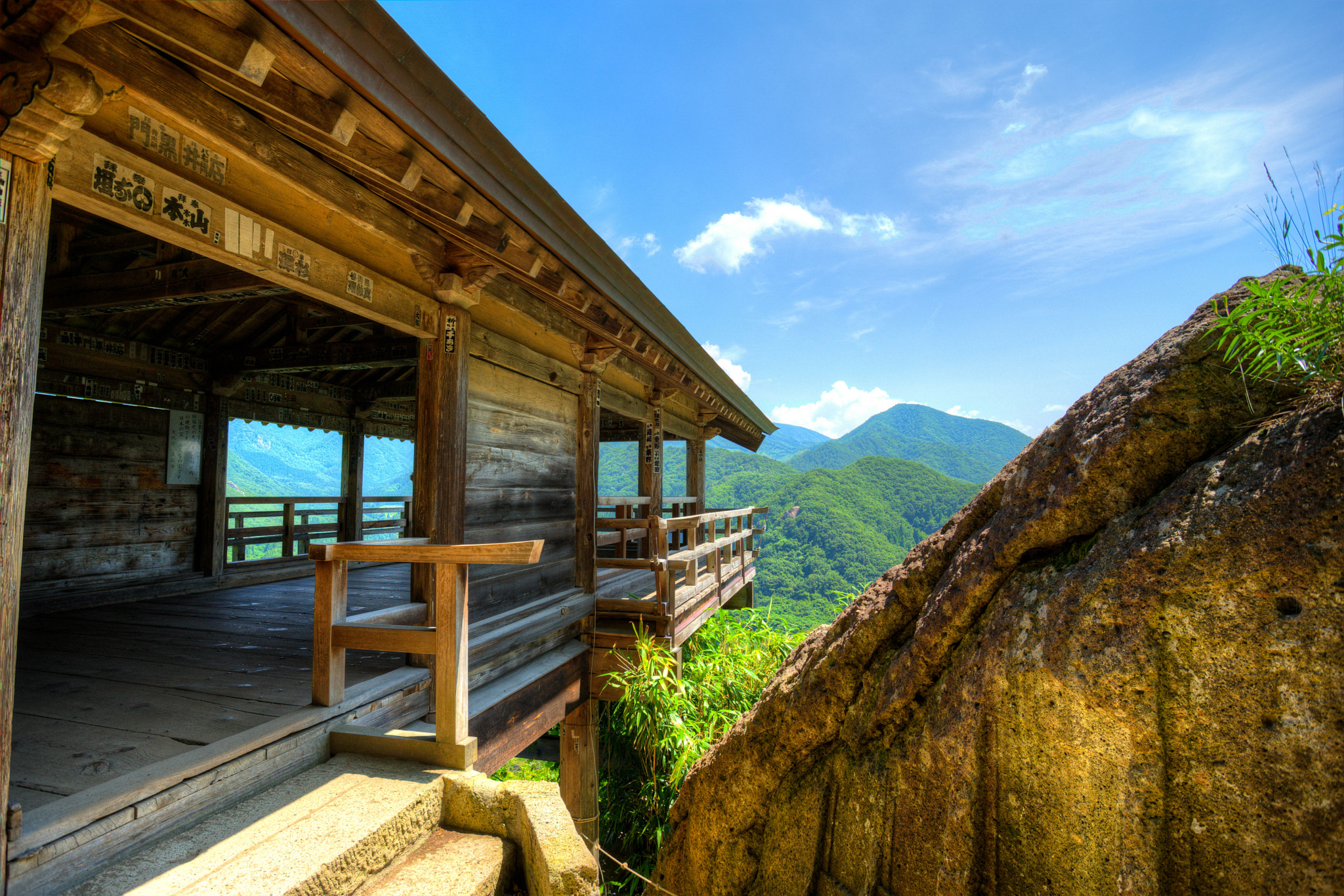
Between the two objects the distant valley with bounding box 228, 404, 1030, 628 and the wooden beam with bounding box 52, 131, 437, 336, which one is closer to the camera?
the wooden beam with bounding box 52, 131, 437, 336

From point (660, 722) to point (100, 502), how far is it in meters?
6.18

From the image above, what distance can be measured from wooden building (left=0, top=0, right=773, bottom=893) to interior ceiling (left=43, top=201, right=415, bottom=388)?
0.04 m

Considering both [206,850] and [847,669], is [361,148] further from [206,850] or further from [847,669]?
[847,669]

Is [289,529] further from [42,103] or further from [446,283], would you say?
[42,103]

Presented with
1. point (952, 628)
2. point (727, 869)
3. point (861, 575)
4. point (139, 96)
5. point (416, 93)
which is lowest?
point (861, 575)

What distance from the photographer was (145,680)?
356 centimetres

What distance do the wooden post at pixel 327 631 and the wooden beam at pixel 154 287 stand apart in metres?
2.43

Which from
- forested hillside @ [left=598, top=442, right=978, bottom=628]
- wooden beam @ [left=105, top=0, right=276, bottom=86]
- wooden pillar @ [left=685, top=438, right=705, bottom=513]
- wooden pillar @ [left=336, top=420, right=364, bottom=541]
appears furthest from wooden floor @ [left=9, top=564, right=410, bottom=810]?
forested hillside @ [left=598, top=442, right=978, bottom=628]

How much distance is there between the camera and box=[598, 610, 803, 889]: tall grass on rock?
521 cm

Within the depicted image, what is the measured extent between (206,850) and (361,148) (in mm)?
2928

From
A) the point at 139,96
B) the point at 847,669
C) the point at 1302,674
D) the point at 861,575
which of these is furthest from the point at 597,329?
the point at 861,575

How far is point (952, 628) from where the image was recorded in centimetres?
212

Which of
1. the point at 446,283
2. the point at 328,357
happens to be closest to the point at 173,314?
the point at 328,357

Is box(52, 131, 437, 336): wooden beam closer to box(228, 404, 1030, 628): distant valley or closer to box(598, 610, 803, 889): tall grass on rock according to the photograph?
box(598, 610, 803, 889): tall grass on rock
